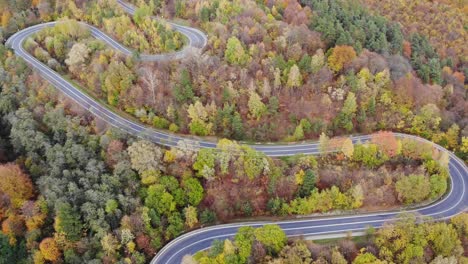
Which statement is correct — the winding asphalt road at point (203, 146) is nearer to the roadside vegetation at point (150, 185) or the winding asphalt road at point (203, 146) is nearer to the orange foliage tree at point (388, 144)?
the roadside vegetation at point (150, 185)

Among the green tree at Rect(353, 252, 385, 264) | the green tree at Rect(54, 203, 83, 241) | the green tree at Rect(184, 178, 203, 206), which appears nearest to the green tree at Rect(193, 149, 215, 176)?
the green tree at Rect(184, 178, 203, 206)

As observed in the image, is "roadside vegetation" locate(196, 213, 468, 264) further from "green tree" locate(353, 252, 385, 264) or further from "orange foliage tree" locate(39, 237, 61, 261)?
"orange foliage tree" locate(39, 237, 61, 261)

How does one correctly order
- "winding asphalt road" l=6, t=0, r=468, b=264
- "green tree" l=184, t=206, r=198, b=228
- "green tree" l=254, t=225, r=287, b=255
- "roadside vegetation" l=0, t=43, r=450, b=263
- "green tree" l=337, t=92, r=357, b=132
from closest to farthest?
"green tree" l=254, t=225, r=287, b=255, "roadside vegetation" l=0, t=43, r=450, b=263, "green tree" l=184, t=206, r=198, b=228, "winding asphalt road" l=6, t=0, r=468, b=264, "green tree" l=337, t=92, r=357, b=132

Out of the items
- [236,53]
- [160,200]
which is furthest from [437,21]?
[160,200]

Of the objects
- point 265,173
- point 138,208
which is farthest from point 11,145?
point 265,173

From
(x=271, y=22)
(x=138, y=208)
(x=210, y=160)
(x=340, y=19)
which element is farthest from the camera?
(x=340, y=19)

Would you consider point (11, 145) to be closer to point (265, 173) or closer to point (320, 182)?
point (265, 173)
